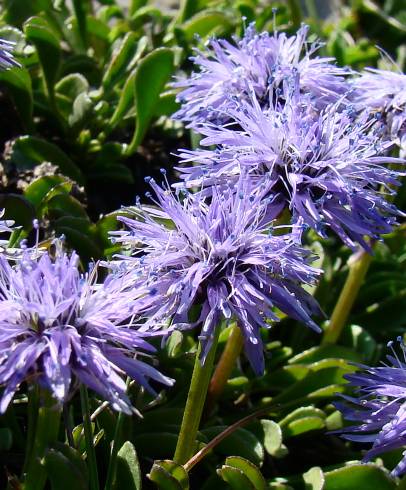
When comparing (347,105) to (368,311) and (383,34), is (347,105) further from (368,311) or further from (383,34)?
(383,34)

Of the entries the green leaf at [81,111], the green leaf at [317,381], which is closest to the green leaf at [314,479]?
the green leaf at [317,381]

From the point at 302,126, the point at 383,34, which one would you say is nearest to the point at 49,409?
the point at 302,126

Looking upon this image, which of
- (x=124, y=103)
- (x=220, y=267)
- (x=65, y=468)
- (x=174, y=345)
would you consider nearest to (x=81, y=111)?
(x=124, y=103)

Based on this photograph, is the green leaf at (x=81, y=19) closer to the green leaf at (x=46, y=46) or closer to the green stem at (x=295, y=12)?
the green leaf at (x=46, y=46)

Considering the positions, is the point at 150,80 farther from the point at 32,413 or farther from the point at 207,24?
the point at 32,413

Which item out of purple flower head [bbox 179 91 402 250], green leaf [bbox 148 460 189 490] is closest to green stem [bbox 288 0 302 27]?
purple flower head [bbox 179 91 402 250]
